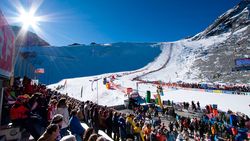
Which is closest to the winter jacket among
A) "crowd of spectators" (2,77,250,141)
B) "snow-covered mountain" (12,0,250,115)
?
"crowd of spectators" (2,77,250,141)

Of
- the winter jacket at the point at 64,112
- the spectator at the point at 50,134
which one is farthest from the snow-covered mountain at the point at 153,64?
the spectator at the point at 50,134

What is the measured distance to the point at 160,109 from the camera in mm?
28641

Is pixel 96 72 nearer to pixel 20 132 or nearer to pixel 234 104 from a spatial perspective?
pixel 234 104

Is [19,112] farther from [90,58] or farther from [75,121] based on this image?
[90,58]

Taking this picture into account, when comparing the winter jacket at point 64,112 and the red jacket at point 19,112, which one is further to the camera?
the winter jacket at point 64,112

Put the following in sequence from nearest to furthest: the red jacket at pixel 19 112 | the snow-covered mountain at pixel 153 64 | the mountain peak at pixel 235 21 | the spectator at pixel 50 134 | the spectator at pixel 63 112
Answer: the spectator at pixel 50 134 < the red jacket at pixel 19 112 < the spectator at pixel 63 112 < the snow-covered mountain at pixel 153 64 < the mountain peak at pixel 235 21

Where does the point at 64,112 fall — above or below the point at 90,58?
below

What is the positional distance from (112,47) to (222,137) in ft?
436

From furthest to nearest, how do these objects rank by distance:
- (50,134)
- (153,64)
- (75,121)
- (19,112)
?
1. (153,64)
2. (75,121)
3. (19,112)
4. (50,134)

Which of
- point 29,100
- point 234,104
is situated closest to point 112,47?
point 234,104

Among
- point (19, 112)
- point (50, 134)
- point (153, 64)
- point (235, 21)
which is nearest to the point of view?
point (50, 134)

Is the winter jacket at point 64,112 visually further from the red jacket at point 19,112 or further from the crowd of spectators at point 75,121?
the red jacket at point 19,112

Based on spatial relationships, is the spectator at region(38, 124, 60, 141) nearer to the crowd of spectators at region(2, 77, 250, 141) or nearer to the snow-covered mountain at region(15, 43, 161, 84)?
the crowd of spectators at region(2, 77, 250, 141)

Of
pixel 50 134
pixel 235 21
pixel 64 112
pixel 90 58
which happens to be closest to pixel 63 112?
pixel 64 112
